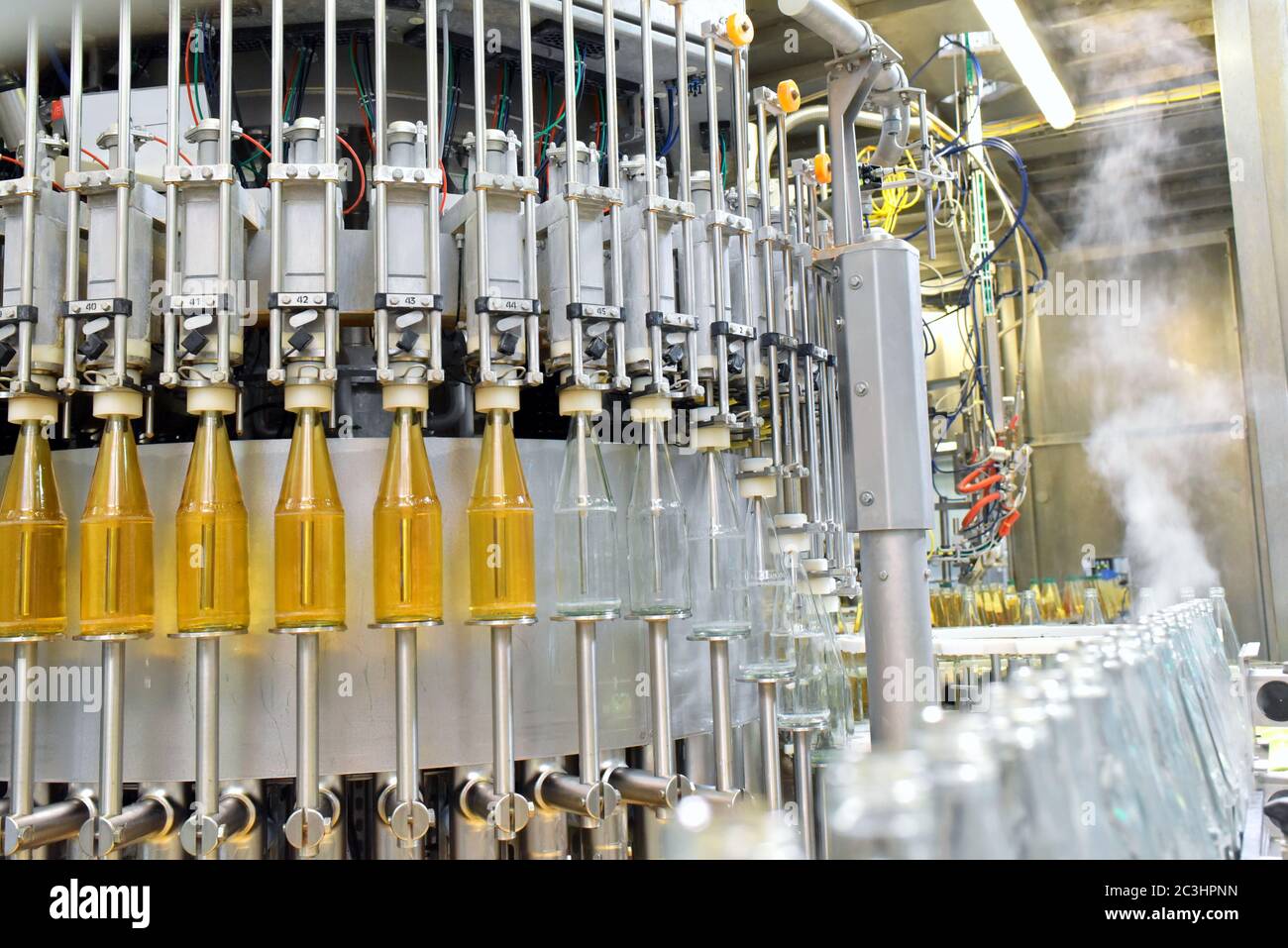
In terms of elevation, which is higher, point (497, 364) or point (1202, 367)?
point (1202, 367)

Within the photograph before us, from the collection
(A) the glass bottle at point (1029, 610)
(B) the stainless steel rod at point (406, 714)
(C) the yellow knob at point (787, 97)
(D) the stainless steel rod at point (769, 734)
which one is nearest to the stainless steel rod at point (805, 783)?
(D) the stainless steel rod at point (769, 734)

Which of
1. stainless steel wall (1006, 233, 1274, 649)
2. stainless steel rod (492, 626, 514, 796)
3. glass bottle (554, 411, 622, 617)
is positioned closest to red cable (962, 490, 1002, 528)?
stainless steel wall (1006, 233, 1274, 649)

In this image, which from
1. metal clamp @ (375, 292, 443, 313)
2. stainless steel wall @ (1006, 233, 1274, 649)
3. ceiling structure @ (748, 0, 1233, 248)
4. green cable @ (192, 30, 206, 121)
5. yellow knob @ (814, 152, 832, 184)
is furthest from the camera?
stainless steel wall @ (1006, 233, 1274, 649)

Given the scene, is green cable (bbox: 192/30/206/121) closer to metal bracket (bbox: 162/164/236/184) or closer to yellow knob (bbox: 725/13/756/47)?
metal bracket (bbox: 162/164/236/184)

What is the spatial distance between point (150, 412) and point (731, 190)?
115cm

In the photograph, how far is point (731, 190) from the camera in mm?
2080

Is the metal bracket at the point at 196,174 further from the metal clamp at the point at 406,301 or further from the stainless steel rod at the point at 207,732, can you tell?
the stainless steel rod at the point at 207,732

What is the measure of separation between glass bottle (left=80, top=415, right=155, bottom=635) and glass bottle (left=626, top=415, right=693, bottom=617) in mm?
727

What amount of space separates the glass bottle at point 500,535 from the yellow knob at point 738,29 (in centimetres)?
84

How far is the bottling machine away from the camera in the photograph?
4.79 ft

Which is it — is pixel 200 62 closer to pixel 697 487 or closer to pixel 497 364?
pixel 497 364

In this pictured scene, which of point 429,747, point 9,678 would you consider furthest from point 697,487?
point 9,678

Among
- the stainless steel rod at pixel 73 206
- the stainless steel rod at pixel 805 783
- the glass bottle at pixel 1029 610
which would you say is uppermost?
the stainless steel rod at pixel 73 206

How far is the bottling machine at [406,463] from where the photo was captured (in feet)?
4.79
